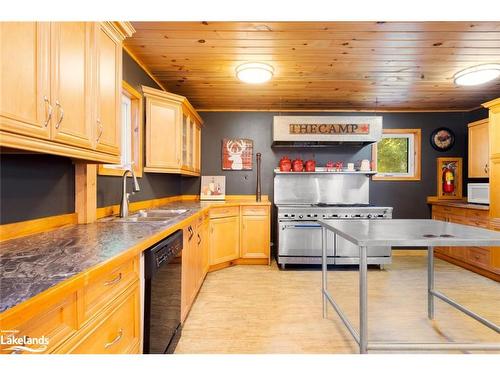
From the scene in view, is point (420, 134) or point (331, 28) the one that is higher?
point (331, 28)

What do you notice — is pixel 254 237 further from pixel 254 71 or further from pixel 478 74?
pixel 478 74

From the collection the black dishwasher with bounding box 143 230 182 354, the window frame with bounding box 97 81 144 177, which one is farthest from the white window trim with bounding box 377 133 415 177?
the black dishwasher with bounding box 143 230 182 354

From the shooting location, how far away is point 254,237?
425cm

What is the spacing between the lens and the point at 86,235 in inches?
61.9

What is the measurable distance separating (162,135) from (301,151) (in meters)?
2.50

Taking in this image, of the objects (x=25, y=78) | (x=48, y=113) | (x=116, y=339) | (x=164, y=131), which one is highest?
(x=164, y=131)

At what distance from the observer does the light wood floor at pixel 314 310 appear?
2180 mm

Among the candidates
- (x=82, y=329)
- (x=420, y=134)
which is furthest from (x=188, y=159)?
(x=420, y=134)

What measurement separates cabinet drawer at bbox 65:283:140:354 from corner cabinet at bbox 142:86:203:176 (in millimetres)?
1944

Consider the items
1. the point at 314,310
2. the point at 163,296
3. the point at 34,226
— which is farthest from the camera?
the point at 314,310

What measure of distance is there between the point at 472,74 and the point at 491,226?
1.88 meters

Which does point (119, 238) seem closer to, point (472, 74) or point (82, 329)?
point (82, 329)

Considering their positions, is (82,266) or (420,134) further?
(420,134)

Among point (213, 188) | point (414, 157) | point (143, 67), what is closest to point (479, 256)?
point (414, 157)
